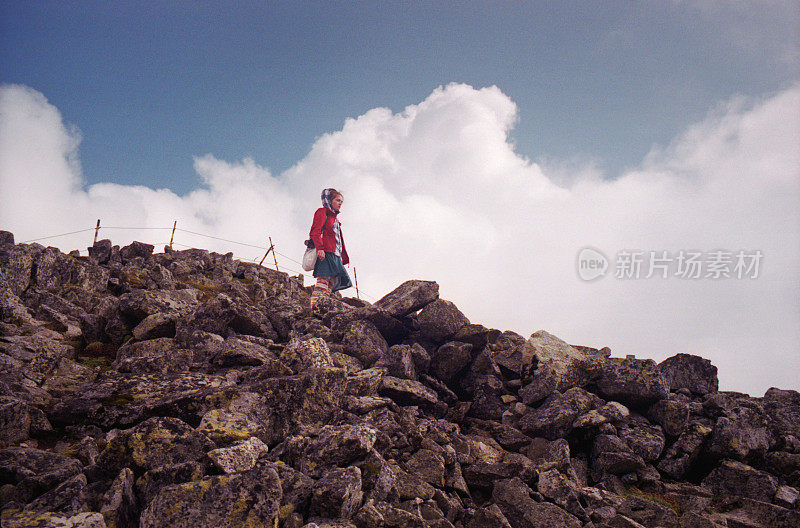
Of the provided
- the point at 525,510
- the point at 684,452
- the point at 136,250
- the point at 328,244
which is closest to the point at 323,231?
the point at 328,244

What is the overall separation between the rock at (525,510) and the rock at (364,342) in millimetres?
5911

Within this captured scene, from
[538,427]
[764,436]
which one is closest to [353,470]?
[538,427]

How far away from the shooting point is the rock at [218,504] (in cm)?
598

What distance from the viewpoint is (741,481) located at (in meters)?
12.0

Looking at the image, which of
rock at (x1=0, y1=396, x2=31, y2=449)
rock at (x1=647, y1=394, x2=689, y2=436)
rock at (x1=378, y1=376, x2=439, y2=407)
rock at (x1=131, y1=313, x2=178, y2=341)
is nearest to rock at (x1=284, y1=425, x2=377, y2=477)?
rock at (x1=378, y1=376, x2=439, y2=407)

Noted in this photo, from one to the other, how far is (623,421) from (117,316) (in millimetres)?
16992

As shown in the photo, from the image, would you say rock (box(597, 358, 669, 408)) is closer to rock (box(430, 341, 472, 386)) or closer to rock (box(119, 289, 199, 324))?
rock (box(430, 341, 472, 386))

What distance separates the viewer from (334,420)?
9891mm

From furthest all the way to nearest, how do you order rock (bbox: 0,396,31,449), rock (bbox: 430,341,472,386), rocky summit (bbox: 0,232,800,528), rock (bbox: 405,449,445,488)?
1. rock (bbox: 430,341,472,386)
2. rock (bbox: 405,449,445,488)
3. rock (bbox: 0,396,31,449)
4. rocky summit (bbox: 0,232,800,528)

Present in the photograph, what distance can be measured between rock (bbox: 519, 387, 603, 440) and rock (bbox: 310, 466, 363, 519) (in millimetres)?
6973

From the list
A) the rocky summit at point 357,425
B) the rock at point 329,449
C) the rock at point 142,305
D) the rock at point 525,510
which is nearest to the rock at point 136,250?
the rocky summit at point 357,425

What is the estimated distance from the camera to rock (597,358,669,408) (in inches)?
551

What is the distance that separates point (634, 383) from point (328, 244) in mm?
12943

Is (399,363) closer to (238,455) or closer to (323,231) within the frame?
(238,455)
